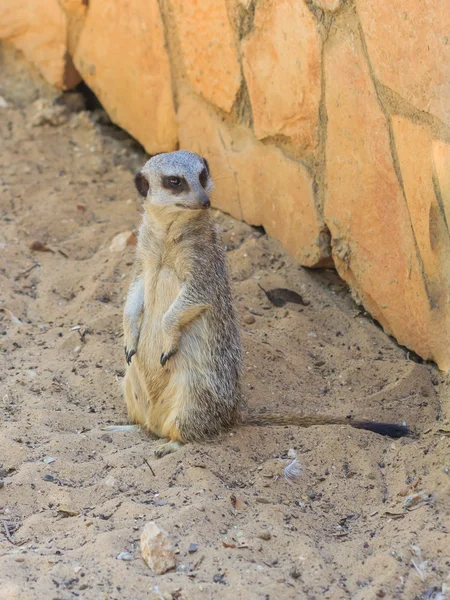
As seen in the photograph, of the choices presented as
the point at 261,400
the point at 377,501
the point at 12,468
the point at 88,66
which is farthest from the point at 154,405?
the point at 88,66

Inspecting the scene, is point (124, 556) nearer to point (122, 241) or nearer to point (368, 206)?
point (368, 206)

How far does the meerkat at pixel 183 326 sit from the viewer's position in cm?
281

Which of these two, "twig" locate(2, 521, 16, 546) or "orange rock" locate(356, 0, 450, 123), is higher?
"orange rock" locate(356, 0, 450, 123)

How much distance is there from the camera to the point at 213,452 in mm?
2689

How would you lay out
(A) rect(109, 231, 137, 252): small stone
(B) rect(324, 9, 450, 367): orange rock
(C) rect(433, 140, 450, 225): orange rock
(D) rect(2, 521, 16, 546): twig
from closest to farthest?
(D) rect(2, 521, 16, 546): twig < (C) rect(433, 140, 450, 225): orange rock < (B) rect(324, 9, 450, 367): orange rock < (A) rect(109, 231, 137, 252): small stone

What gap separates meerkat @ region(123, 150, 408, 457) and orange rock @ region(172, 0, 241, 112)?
84 cm

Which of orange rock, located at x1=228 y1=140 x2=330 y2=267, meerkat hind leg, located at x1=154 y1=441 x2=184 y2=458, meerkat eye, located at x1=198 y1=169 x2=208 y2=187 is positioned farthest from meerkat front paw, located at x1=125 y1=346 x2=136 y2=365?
orange rock, located at x1=228 y1=140 x2=330 y2=267

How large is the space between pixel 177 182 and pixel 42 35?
2194mm

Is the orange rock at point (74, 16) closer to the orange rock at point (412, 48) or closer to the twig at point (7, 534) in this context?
the orange rock at point (412, 48)

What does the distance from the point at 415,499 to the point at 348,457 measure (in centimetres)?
35

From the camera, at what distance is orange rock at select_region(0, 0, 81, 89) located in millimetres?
4508

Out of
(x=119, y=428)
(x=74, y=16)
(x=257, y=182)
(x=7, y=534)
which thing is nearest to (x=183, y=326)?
(x=119, y=428)

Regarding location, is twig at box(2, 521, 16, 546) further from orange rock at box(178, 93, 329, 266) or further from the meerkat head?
orange rock at box(178, 93, 329, 266)

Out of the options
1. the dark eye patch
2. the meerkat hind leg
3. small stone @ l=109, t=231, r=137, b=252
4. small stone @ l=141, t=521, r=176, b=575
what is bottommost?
the meerkat hind leg
